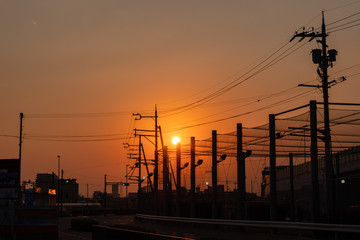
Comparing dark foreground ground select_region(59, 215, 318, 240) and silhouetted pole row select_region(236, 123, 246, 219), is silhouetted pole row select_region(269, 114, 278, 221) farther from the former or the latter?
silhouetted pole row select_region(236, 123, 246, 219)

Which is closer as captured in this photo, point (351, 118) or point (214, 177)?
point (351, 118)

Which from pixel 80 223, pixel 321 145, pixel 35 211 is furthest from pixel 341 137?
pixel 35 211

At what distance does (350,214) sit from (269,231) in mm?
5467

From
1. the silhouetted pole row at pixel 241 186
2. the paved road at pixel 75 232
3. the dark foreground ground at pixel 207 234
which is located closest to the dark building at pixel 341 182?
the dark foreground ground at pixel 207 234

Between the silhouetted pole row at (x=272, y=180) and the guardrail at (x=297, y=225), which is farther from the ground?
the silhouetted pole row at (x=272, y=180)

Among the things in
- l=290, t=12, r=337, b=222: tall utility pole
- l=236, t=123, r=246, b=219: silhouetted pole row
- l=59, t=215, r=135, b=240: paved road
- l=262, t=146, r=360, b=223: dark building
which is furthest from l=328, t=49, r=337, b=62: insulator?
l=59, t=215, r=135, b=240: paved road

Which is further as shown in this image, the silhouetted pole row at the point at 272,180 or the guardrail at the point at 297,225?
the silhouetted pole row at the point at 272,180

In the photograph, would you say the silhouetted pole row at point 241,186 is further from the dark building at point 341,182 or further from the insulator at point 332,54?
the insulator at point 332,54

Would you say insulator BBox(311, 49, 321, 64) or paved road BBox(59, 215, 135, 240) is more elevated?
insulator BBox(311, 49, 321, 64)

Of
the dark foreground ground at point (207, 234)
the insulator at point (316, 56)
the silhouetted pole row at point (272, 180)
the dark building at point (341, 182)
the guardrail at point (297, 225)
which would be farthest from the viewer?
the dark building at point (341, 182)

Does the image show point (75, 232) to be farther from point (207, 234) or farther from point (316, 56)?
point (316, 56)

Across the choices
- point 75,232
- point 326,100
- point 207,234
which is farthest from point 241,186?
point 75,232

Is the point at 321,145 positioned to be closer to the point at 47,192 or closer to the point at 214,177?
the point at 214,177

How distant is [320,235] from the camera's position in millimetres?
28266
